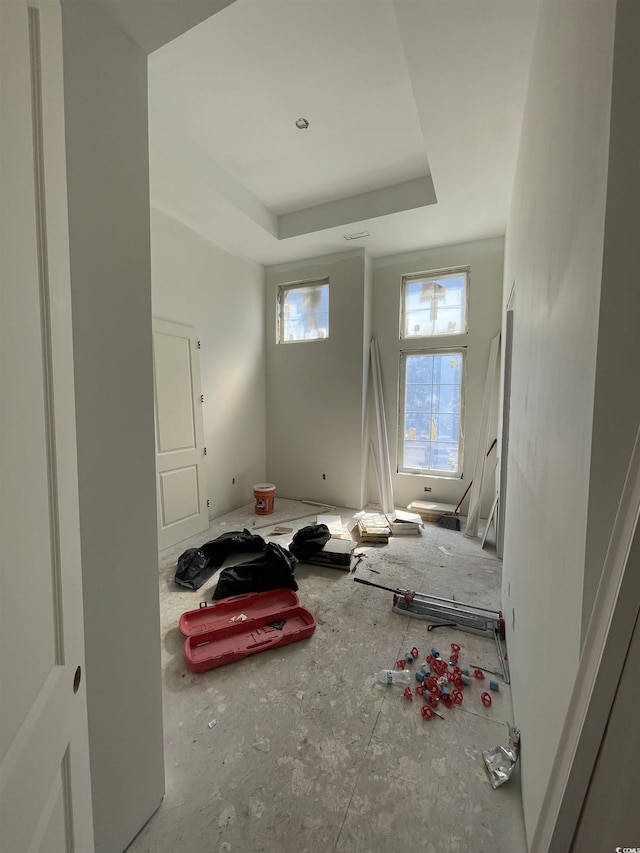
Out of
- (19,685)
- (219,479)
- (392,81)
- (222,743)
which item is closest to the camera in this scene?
(19,685)

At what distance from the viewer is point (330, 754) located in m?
1.38

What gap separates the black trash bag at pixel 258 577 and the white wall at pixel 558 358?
1577 mm

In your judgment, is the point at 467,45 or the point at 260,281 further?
the point at 260,281

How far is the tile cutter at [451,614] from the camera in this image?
82.9 inches

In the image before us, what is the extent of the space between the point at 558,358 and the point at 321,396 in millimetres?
3707

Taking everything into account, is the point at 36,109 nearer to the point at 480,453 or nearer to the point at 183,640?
the point at 183,640

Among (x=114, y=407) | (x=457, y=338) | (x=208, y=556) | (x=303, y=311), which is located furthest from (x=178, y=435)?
(x=457, y=338)

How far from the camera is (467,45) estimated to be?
1.76 m

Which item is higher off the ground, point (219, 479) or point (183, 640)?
point (219, 479)

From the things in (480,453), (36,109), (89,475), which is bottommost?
(480,453)

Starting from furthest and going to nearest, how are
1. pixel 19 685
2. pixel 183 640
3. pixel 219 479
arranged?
pixel 219 479 → pixel 183 640 → pixel 19 685

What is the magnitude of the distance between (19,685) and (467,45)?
3.03 meters

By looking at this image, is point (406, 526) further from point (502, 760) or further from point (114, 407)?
point (114, 407)

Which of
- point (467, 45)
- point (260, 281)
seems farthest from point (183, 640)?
point (260, 281)
